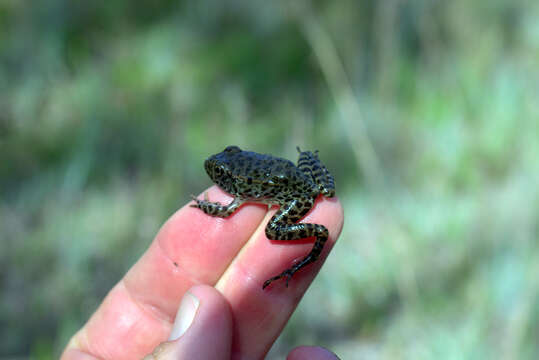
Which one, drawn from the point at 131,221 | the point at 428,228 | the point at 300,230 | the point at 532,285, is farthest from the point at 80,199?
the point at 532,285

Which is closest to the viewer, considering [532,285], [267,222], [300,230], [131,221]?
[300,230]

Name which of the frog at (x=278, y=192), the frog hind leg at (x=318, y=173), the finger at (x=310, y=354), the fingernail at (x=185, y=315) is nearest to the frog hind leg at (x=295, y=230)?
the frog at (x=278, y=192)

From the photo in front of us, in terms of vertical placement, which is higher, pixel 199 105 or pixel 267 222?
pixel 199 105

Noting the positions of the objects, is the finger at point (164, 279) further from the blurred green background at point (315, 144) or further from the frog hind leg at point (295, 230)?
the blurred green background at point (315, 144)

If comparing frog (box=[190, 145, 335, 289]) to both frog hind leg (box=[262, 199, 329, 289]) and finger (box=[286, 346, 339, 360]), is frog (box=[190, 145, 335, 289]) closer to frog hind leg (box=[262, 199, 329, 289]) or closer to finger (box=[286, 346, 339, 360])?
frog hind leg (box=[262, 199, 329, 289])

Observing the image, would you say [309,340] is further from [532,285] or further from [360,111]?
[360,111]

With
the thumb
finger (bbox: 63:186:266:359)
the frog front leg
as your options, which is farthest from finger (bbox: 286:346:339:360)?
the frog front leg

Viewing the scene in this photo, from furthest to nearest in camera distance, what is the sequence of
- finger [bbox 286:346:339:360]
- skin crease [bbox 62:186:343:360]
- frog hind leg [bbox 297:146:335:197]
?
frog hind leg [bbox 297:146:335:197] → skin crease [bbox 62:186:343:360] → finger [bbox 286:346:339:360]

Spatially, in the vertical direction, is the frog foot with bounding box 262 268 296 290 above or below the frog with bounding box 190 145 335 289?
below
